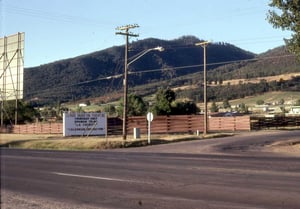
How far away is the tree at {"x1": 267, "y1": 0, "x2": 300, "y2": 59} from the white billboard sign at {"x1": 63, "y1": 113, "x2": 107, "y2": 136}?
104 ft

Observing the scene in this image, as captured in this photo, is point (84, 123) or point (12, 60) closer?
point (12, 60)

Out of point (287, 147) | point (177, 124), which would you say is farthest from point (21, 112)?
point (287, 147)

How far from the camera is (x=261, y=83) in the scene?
135m

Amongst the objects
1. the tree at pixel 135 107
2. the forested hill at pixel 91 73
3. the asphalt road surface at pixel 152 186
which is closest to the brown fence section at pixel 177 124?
the tree at pixel 135 107

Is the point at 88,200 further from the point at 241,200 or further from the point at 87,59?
the point at 87,59

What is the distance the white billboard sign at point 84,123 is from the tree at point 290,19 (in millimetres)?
31836

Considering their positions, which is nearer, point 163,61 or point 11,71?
point 11,71

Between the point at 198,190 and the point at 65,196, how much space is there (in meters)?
3.25

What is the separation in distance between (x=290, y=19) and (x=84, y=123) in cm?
3367

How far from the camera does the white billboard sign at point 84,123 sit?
57.3 metres

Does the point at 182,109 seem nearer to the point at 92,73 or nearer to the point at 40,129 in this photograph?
the point at 40,129

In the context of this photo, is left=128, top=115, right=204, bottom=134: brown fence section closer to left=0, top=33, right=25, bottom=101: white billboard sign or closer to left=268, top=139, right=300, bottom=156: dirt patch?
left=268, top=139, right=300, bottom=156: dirt patch

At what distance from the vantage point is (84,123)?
58031 mm

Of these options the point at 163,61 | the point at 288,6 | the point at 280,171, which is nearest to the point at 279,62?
the point at 163,61
